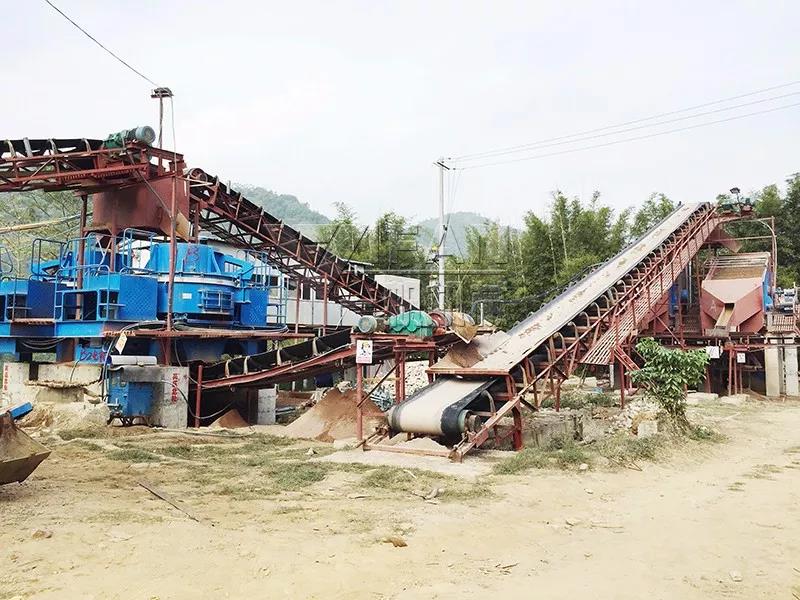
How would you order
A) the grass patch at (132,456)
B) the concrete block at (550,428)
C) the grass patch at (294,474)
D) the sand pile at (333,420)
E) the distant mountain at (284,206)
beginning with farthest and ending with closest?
the distant mountain at (284,206) < the sand pile at (333,420) < the concrete block at (550,428) < the grass patch at (132,456) < the grass patch at (294,474)

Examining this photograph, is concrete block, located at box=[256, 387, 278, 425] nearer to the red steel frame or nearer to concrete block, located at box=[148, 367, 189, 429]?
concrete block, located at box=[148, 367, 189, 429]

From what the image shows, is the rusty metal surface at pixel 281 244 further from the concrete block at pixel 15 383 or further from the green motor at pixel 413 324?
the green motor at pixel 413 324

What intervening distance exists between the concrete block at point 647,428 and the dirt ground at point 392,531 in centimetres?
115

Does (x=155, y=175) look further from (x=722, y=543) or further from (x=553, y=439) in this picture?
(x=722, y=543)

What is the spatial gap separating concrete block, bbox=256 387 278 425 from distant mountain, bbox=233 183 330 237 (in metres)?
122

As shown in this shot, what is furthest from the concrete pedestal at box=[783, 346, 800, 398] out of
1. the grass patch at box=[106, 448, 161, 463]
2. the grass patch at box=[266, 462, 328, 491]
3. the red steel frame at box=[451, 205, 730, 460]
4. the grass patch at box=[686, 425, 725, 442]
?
the grass patch at box=[106, 448, 161, 463]

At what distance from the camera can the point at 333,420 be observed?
14664mm

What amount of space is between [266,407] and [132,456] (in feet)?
21.3

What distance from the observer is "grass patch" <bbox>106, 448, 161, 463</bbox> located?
11.1m

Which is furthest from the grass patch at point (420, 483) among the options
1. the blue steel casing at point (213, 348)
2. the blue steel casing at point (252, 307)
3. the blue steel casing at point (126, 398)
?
the blue steel casing at point (252, 307)

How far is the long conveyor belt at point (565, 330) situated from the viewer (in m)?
11.7

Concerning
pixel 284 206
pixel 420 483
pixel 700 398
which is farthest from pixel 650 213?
pixel 284 206

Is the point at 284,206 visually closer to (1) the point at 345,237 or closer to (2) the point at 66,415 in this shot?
(1) the point at 345,237

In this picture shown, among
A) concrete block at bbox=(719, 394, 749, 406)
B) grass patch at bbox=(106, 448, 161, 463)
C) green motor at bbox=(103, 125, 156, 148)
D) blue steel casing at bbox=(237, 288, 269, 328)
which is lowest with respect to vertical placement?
concrete block at bbox=(719, 394, 749, 406)
